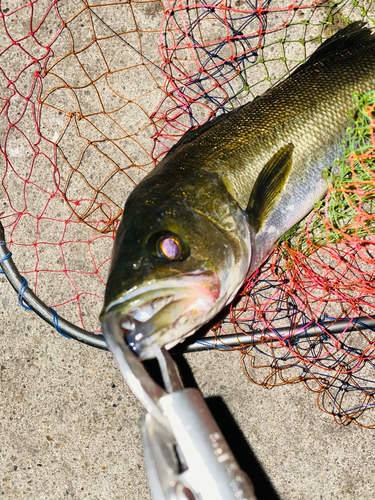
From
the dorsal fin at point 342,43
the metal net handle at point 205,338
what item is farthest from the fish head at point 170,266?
the dorsal fin at point 342,43

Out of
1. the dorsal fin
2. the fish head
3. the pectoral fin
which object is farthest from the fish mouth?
the dorsal fin

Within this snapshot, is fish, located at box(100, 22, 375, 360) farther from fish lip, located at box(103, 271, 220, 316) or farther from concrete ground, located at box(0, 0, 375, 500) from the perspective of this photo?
concrete ground, located at box(0, 0, 375, 500)

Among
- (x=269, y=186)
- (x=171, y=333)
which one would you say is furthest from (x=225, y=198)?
(x=171, y=333)

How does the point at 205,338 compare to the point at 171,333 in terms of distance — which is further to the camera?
the point at 205,338

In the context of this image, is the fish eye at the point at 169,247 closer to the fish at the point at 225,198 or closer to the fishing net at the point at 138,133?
the fish at the point at 225,198

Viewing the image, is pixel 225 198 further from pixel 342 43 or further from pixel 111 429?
pixel 111 429

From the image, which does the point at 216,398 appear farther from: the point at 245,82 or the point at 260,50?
the point at 260,50
